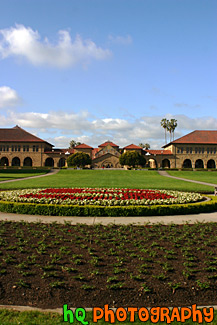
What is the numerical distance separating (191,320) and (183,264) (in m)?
1.81

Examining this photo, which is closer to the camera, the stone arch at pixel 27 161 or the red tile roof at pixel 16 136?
the red tile roof at pixel 16 136

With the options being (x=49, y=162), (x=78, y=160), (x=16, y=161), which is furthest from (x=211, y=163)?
(x=16, y=161)

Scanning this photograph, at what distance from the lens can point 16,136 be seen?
78875 millimetres

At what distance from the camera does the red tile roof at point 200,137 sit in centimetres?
7712

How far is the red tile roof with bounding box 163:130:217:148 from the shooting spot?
77125mm

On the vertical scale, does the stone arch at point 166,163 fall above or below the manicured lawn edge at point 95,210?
above

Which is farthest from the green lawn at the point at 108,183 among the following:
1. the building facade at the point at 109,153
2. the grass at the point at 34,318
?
the building facade at the point at 109,153

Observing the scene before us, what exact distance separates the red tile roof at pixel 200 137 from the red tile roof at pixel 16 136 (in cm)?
4080

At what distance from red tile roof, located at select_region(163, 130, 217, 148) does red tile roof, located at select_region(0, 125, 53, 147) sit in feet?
134

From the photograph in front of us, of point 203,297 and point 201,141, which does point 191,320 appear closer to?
point 203,297

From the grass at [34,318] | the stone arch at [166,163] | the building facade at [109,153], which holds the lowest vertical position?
the grass at [34,318]

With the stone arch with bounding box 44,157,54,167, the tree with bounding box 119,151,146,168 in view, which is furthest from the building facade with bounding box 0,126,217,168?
the tree with bounding box 119,151,146,168

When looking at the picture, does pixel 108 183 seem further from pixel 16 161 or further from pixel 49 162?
pixel 16 161

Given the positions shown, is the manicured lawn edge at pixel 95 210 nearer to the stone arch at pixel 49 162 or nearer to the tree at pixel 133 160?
the tree at pixel 133 160
